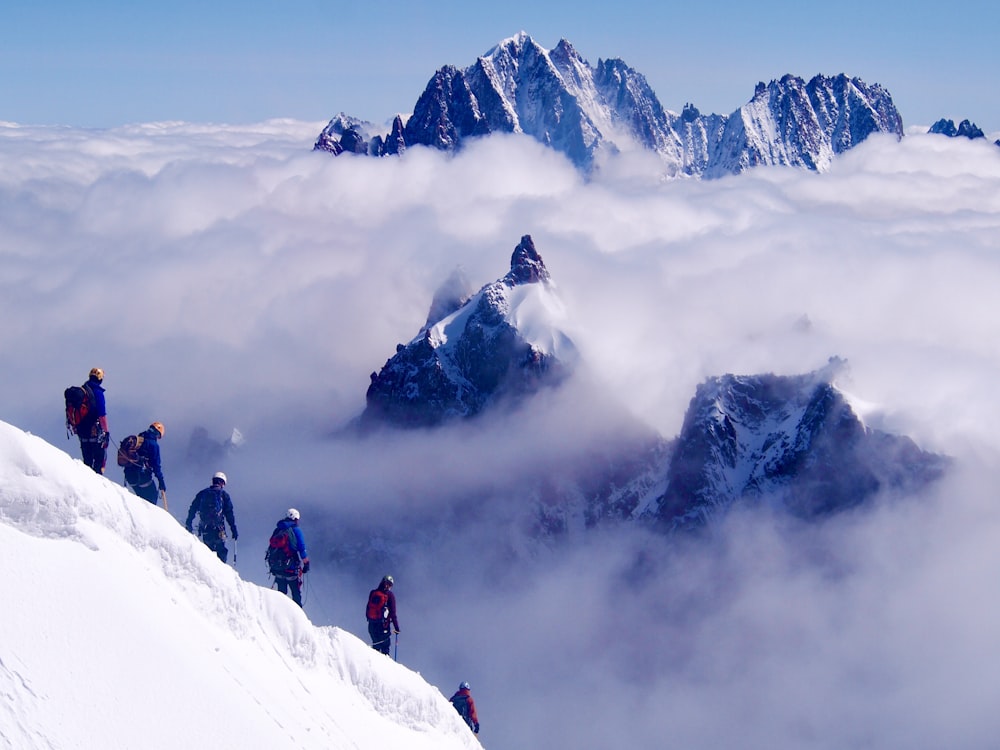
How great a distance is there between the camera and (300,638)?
25.3 metres

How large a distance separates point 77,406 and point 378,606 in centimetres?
1272

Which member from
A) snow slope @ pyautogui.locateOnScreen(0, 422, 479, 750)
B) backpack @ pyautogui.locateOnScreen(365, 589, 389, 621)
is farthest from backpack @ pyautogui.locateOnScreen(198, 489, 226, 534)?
backpack @ pyautogui.locateOnScreen(365, 589, 389, 621)

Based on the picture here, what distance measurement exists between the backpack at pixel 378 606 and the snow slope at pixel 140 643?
678 cm

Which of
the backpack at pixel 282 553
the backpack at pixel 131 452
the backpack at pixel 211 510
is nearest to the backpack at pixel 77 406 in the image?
the backpack at pixel 131 452

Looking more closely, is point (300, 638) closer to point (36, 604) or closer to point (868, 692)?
point (36, 604)

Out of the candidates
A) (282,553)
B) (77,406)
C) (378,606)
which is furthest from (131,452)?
(378,606)

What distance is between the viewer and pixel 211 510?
30156mm

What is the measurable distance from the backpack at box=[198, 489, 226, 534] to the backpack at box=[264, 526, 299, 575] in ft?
6.56

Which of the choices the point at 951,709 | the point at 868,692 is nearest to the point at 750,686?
the point at 868,692

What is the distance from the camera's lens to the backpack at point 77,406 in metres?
28.3

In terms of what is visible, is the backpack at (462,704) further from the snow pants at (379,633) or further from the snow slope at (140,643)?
the snow slope at (140,643)

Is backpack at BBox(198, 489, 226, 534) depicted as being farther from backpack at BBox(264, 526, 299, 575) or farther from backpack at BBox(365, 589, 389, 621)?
backpack at BBox(365, 589, 389, 621)

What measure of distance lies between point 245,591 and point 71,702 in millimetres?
7803

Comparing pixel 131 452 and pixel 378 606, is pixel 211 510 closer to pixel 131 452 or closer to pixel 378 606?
pixel 131 452
